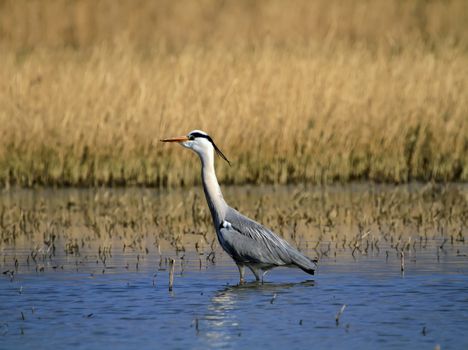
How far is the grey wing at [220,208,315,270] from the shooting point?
28.7ft

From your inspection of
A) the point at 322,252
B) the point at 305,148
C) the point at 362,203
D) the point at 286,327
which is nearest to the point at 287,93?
the point at 305,148

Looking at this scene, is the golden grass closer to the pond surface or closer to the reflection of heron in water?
the pond surface

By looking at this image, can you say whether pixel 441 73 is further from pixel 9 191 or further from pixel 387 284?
pixel 387 284

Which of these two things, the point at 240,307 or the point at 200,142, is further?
the point at 200,142

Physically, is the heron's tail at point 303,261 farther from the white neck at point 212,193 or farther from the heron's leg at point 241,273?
the white neck at point 212,193

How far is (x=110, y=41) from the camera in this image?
24359 mm

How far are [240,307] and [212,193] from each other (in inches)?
71.7

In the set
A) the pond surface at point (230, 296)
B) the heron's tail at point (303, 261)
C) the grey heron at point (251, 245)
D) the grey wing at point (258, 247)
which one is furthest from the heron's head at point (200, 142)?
the heron's tail at point (303, 261)

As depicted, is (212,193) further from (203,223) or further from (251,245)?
(203,223)

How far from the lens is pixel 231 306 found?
25.5 feet

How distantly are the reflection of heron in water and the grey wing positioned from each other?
18 cm

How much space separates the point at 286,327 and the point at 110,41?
18.0 m

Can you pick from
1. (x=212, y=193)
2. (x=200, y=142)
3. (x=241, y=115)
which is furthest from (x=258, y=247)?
(x=241, y=115)

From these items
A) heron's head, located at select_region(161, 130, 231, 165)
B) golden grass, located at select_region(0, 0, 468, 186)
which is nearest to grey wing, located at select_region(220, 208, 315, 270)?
heron's head, located at select_region(161, 130, 231, 165)
